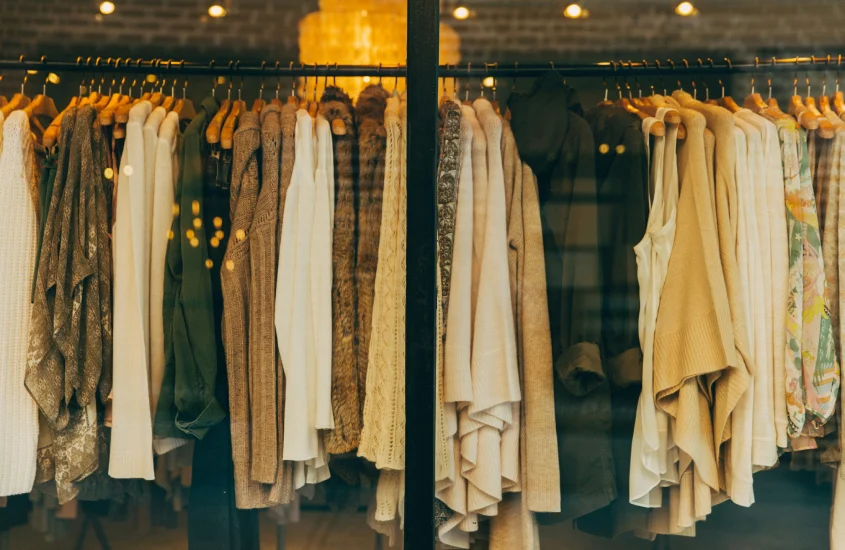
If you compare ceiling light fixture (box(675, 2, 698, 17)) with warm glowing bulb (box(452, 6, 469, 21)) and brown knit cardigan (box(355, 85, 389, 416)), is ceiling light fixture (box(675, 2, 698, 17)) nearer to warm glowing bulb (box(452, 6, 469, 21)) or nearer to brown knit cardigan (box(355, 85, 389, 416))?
warm glowing bulb (box(452, 6, 469, 21))

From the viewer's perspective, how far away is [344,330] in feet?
5.21

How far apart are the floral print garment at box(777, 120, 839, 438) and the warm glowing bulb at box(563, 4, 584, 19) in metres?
0.66

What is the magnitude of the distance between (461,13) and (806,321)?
1118mm

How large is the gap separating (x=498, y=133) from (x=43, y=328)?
1.10 m

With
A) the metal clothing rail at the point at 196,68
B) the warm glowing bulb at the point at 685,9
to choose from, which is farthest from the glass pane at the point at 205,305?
the warm glowing bulb at the point at 685,9

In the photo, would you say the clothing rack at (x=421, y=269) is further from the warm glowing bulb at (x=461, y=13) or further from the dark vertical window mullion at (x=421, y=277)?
the warm glowing bulb at (x=461, y=13)

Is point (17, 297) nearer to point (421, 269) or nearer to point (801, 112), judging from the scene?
point (421, 269)

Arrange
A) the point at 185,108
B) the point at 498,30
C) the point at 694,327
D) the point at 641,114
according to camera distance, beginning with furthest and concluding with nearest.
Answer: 1. the point at 498,30
2. the point at 185,108
3. the point at 641,114
4. the point at 694,327

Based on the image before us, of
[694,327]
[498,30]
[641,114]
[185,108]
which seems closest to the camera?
[694,327]

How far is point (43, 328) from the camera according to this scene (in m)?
1.56

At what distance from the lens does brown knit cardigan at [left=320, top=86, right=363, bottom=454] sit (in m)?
1.58

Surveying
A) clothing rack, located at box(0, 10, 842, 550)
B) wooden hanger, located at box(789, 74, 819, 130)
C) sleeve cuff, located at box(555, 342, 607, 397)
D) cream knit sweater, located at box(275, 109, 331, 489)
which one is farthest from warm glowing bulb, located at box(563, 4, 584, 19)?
sleeve cuff, located at box(555, 342, 607, 397)

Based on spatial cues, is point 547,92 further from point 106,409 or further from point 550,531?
point 106,409

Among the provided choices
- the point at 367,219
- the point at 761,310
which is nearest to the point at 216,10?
the point at 367,219
